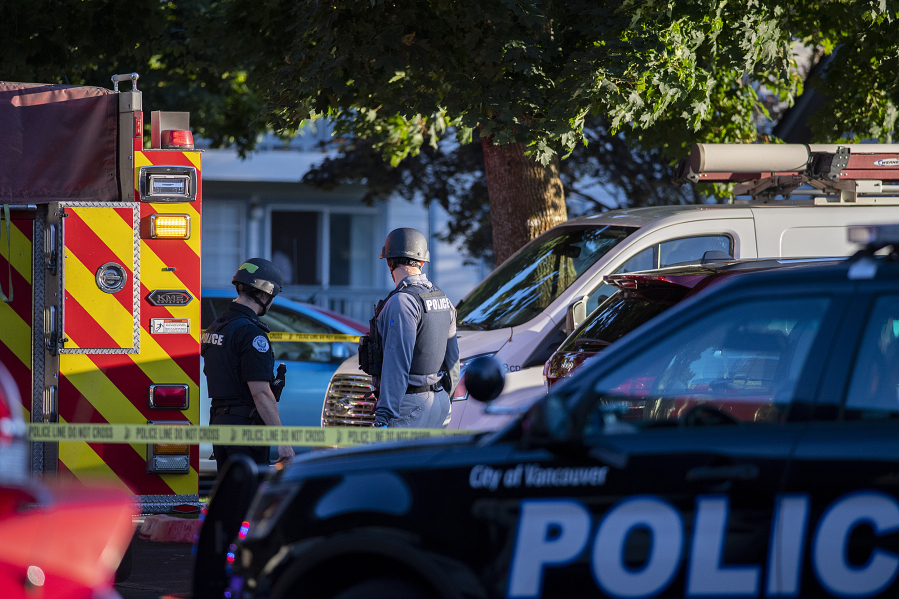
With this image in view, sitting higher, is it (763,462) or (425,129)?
(425,129)

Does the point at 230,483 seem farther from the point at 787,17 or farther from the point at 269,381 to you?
the point at 787,17

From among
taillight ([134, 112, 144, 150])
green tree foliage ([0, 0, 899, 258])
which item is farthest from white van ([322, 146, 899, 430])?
taillight ([134, 112, 144, 150])

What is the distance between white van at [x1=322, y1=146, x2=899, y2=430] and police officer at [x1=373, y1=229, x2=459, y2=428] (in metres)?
1.14

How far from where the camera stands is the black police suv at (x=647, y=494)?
9.17ft

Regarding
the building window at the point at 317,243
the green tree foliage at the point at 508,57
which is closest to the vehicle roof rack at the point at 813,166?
the green tree foliage at the point at 508,57

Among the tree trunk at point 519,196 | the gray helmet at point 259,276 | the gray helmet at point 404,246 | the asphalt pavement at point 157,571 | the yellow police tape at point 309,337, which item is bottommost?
the asphalt pavement at point 157,571

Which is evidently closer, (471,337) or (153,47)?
(471,337)

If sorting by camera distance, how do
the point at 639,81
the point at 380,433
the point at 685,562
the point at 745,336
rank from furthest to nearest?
the point at 639,81
the point at 380,433
the point at 745,336
the point at 685,562

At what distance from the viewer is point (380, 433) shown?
4.86 meters

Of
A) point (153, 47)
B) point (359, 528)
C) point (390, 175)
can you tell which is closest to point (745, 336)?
point (359, 528)

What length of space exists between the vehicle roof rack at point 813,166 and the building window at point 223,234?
52.0ft

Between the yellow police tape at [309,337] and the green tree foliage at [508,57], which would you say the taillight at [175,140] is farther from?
the yellow police tape at [309,337]

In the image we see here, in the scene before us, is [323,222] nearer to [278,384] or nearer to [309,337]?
[309,337]

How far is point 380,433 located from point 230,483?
1.04 m
